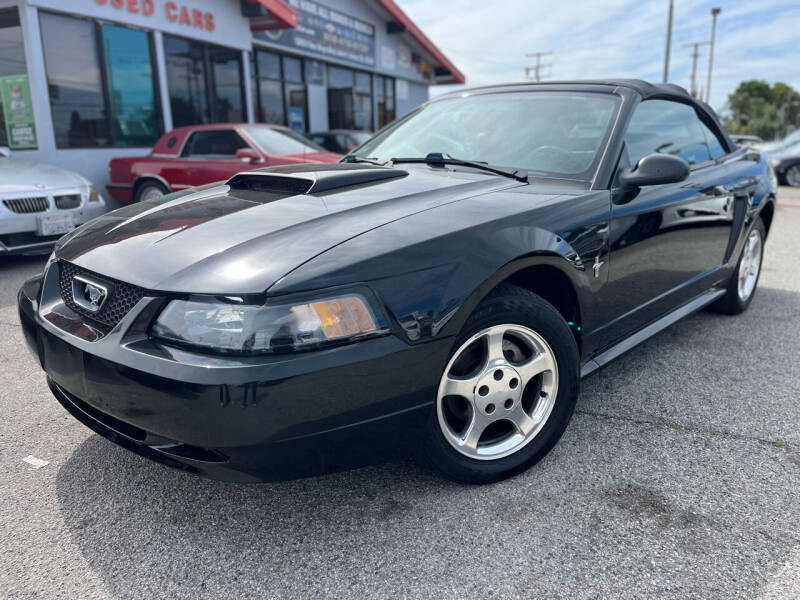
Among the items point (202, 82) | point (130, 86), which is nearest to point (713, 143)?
point (130, 86)

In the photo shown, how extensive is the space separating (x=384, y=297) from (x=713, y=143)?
3046mm

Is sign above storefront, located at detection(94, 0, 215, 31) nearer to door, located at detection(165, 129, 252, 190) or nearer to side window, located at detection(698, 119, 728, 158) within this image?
door, located at detection(165, 129, 252, 190)

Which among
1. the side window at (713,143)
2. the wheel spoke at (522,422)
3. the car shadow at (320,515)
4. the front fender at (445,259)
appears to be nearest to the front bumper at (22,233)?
the car shadow at (320,515)

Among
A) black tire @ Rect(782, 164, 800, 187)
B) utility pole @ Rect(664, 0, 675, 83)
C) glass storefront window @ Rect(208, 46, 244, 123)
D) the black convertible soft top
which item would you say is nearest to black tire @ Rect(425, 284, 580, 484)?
the black convertible soft top

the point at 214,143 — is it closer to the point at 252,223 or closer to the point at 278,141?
the point at 278,141

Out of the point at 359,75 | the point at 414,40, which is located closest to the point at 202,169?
the point at 359,75

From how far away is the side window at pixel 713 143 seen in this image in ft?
12.5

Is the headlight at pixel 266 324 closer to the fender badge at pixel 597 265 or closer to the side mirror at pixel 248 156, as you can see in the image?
the fender badge at pixel 597 265

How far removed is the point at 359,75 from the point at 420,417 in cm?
1813

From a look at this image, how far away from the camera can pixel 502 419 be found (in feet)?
7.16

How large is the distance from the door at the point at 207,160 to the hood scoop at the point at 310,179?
5.28 meters

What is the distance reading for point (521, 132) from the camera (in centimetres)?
294

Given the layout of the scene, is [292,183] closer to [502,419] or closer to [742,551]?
[502,419]

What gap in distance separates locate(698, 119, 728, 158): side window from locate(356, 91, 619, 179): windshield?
47.7 inches
